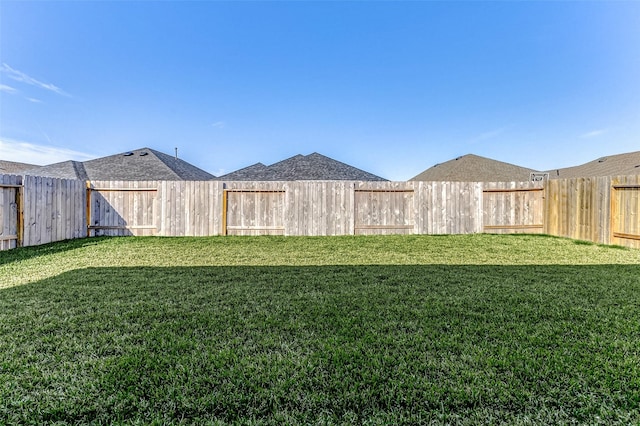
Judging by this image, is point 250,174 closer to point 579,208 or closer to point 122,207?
point 122,207

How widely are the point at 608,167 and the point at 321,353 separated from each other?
22416 mm

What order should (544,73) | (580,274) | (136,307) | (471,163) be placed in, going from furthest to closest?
(471,163)
(544,73)
(580,274)
(136,307)

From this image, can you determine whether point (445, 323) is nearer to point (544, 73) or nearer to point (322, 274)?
point (322, 274)

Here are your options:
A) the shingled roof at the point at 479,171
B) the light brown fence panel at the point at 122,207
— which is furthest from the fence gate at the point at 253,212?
the shingled roof at the point at 479,171

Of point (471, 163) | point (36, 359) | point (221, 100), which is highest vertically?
point (221, 100)

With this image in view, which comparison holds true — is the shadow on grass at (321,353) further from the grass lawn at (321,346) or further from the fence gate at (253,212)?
the fence gate at (253,212)

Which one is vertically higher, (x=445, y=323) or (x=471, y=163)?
(x=471, y=163)

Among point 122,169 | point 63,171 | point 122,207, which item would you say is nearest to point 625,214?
point 122,207

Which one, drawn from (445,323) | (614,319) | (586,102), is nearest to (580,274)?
(614,319)

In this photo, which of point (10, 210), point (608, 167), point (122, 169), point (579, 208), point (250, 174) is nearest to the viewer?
point (10, 210)

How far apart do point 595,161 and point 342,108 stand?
698 inches

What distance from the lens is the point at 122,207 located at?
25.0 feet

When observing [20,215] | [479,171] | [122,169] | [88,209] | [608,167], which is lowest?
[20,215]

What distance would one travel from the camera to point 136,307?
7.68 ft
